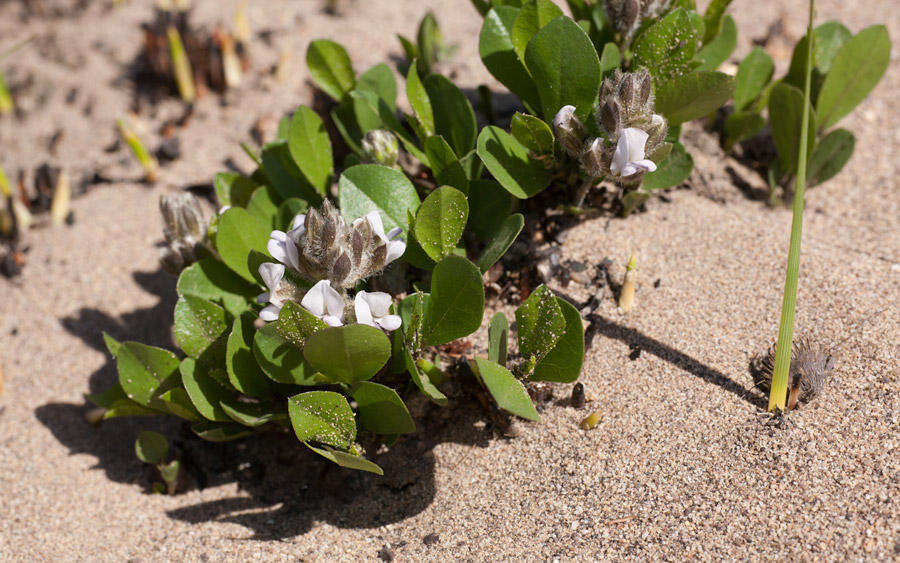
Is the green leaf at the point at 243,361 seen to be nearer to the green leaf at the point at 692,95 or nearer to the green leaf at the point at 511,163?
the green leaf at the point at 511,163

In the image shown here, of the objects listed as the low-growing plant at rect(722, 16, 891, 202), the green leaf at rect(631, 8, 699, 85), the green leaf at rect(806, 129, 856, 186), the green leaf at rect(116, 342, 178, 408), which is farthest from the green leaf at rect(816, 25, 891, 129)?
the green leaf at rect(116, 342, 178, 408)

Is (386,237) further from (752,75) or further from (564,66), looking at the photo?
(752,75)

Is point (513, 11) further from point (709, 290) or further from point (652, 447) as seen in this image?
point (652, 447)

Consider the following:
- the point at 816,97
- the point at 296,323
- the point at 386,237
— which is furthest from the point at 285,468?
the point at 816,97

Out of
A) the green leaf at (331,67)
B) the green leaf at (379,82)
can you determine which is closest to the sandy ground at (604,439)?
the green leaf at (379,82)

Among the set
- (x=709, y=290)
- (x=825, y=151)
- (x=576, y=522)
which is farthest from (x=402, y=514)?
(x=825, y=151)

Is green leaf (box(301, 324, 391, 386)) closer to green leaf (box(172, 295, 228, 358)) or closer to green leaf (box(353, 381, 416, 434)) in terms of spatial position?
green leaf (box(353, 381, 416, 434))
